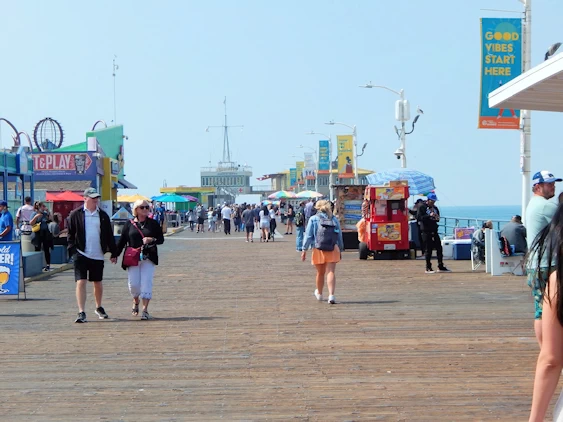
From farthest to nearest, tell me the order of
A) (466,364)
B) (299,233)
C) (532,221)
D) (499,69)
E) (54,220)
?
(299,233), (54,220), (499,69), (466,364), (532,221)

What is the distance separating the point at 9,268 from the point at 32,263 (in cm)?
491

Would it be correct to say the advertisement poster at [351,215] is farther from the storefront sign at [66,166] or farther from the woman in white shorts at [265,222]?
the storefront sign at [66,166]

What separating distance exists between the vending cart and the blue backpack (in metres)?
10.1

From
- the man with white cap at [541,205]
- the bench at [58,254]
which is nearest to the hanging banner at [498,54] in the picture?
the bench at [58,254]

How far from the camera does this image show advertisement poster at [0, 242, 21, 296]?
586 inches

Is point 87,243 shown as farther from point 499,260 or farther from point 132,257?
point 499,260

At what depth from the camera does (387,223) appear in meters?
24.3

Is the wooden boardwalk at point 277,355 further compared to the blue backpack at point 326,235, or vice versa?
the blue backpack at point 326,235

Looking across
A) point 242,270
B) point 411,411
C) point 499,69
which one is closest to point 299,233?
point 242,270

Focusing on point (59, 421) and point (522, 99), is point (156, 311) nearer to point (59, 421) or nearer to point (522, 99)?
point (522, 99)

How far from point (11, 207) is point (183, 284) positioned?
46.4 feet

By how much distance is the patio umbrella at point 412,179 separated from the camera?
2664cm

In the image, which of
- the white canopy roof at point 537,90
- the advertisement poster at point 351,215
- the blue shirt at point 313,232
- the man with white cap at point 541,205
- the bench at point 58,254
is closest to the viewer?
the man with white cap at point 541,205

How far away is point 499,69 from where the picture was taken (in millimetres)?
19812
